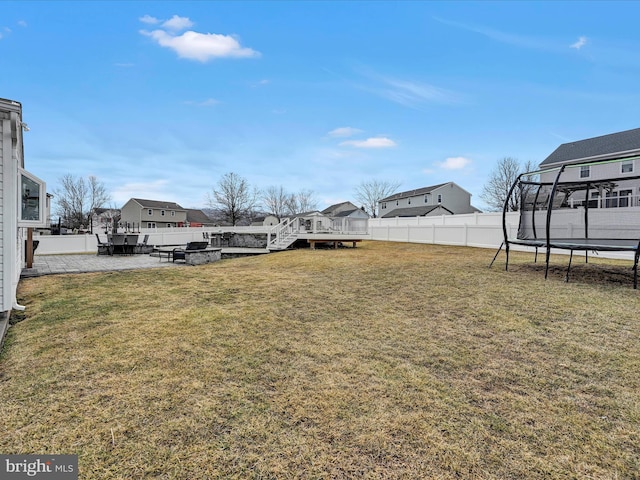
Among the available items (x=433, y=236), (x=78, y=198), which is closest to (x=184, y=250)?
(x=433, y=236)

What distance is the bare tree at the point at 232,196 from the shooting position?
50031 mm

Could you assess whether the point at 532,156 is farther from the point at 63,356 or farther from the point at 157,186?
the point at 157,186

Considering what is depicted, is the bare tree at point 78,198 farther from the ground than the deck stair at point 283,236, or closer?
farther from the ground

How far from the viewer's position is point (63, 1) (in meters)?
8.59

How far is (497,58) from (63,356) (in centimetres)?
1643

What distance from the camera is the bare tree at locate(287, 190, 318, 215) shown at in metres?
63.2

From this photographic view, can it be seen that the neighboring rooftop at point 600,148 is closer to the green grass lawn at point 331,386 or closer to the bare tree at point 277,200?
the green grass lawn at point 331,386

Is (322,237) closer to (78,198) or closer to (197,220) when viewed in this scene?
(78,198)

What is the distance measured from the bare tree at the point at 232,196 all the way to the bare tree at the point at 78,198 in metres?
16.0

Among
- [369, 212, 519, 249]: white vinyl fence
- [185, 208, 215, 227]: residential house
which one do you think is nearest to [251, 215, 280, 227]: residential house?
[185, 208, 215, 227]: residential house

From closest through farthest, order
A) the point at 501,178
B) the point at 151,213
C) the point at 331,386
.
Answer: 1. the point at 331,386
2. the point at 501,178
3. the point at 151,213

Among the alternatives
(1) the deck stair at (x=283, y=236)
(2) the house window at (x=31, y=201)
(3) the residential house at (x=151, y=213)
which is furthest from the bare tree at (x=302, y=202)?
(2) the house window at (x=31, y=201)

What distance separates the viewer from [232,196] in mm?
50281

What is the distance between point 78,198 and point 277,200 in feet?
105
